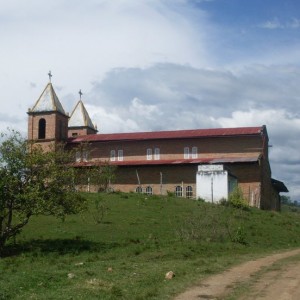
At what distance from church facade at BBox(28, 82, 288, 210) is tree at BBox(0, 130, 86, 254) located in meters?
25.1

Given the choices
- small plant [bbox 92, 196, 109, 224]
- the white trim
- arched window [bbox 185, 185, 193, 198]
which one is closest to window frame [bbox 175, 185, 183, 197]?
arched window [bbox 185, 185, 193, 198]

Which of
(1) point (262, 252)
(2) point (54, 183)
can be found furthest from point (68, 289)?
(1) point (262, 252)

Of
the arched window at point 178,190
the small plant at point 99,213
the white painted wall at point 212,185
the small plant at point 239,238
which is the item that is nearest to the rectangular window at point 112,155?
the arched window at point 178,190

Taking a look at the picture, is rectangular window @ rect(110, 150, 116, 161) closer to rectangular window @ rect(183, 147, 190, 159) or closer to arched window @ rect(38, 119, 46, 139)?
rectangular window @ rect(183, 147, 190, 159)

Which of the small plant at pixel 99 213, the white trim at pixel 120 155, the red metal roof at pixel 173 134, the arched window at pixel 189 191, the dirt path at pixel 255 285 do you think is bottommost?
the dirt path at pixel 255 285

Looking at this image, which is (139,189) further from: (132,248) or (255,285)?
(255,285)

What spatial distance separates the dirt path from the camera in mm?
12852

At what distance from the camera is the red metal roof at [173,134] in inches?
2343

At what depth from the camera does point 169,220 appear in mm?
33188

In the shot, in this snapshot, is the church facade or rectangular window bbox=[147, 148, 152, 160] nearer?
the church facade

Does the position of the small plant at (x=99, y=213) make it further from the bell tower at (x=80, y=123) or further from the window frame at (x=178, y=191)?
the bell tower at (x=80, y=123)

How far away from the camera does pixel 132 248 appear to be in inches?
939

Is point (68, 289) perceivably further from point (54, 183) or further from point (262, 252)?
point (262, 252)

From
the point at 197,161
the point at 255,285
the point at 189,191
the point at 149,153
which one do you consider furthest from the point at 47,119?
the point at 255,285
